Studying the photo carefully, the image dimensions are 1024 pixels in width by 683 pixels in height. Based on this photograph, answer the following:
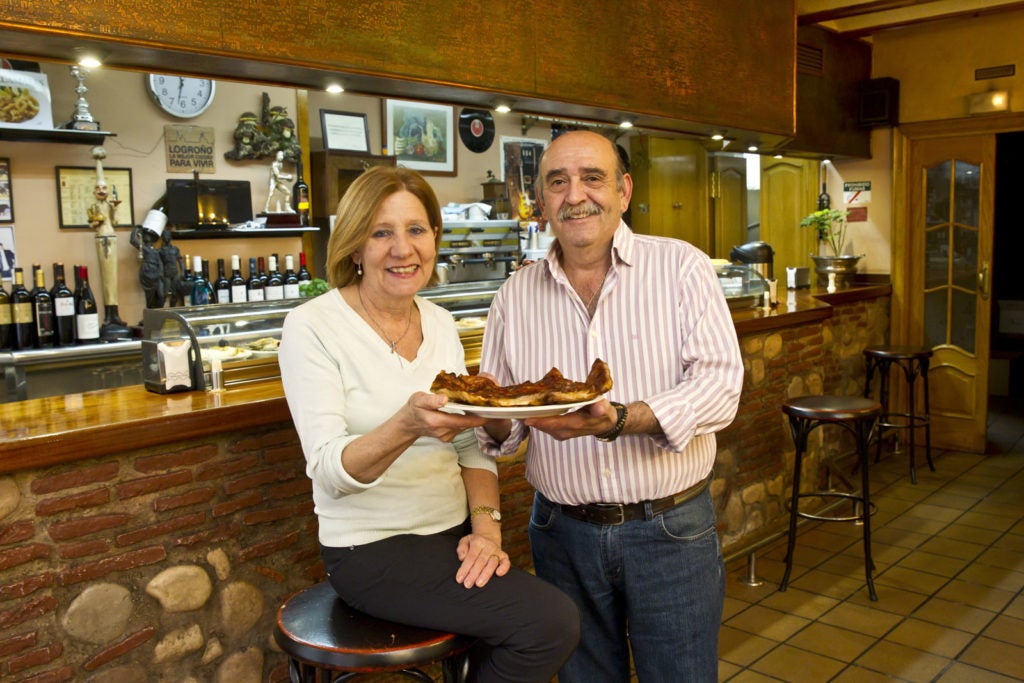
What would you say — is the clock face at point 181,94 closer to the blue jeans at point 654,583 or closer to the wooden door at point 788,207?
the blue jeans at point 654,583

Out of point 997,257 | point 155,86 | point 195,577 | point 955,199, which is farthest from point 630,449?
point 997,257

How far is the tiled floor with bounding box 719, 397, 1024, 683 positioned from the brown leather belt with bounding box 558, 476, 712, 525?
1.56m

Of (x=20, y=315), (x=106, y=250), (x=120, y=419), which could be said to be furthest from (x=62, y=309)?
(x=120, y=419)

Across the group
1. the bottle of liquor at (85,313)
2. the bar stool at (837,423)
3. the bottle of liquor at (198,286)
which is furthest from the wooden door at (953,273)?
the bottle of liquor at (85,313)

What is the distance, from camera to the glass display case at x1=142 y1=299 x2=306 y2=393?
273cm

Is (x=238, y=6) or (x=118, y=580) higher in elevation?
(x=238, y=6)

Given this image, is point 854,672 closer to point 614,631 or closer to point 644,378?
point 614,631

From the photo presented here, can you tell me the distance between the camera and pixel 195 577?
2434mm

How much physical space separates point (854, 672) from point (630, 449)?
1.97 metres

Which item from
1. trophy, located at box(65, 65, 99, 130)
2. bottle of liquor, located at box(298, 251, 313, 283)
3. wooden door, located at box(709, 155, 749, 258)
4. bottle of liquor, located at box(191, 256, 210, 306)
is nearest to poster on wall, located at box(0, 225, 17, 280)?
trophy, located at box(65, 65, 99, 130)

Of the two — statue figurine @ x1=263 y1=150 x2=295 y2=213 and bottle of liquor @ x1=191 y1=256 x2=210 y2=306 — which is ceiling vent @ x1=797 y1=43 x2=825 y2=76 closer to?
statue figurine @ x1=263 y1=150 x2=295 y2=213

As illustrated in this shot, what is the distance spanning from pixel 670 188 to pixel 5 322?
20.6ft

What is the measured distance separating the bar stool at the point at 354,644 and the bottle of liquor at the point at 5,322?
3.69m

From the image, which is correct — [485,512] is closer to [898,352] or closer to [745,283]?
[745,283]
